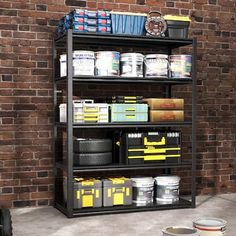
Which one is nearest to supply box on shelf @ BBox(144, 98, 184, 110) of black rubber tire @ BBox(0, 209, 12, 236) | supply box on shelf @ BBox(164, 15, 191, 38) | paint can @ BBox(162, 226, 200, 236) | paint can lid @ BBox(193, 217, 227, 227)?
supply box on shelf @ BBox(164, 15, 191, 38)

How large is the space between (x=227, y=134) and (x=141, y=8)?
6.76ft

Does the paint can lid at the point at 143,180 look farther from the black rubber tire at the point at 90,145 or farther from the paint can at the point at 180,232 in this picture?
the paint can at the point at 180,232

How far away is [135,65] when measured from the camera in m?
5.28

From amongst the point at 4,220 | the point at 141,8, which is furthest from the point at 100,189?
the point at 141,8

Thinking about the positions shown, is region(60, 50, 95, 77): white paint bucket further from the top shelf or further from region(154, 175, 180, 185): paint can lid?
region(154, 175, 180, 185): paint can lid

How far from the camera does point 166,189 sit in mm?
5461

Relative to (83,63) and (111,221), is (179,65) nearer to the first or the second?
(83,63)

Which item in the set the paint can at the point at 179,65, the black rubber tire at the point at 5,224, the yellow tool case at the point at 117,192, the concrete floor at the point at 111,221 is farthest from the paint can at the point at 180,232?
the paint can at the point at 179,65

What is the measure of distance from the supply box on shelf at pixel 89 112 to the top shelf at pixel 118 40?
710mm

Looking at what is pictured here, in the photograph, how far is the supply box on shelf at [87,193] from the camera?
16.7 feet

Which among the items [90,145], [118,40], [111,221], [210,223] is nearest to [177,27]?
[118,40]

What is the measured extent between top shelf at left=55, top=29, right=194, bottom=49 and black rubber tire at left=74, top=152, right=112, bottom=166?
1.27 m

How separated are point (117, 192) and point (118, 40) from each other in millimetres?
1717

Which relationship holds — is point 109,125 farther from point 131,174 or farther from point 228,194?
point 228,194
